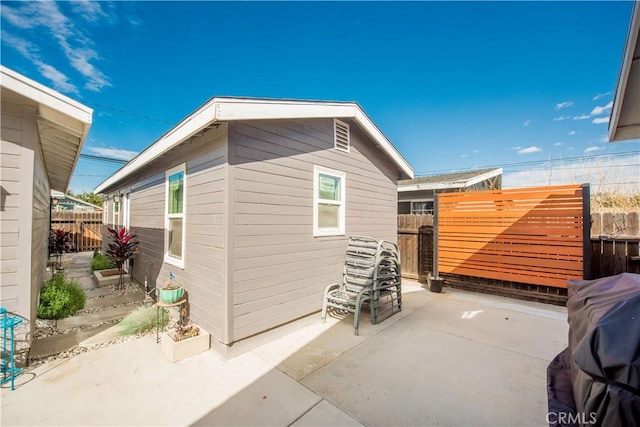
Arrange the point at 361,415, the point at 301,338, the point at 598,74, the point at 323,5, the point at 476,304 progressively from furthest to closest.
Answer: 1. the point at 598,74
2. the point at 323,5
3. the point at 476,304
4. the point at 301,338
5. the point at 361,415

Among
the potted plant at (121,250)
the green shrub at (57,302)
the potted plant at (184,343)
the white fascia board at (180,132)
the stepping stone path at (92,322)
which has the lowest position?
the stepping stone path at (92,322)

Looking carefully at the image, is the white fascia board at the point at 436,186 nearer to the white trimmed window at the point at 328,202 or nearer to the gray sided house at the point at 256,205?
the gray sided house at the point at 256,205

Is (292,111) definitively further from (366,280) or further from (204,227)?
(366,280)

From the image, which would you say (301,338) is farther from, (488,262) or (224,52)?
(224,52)

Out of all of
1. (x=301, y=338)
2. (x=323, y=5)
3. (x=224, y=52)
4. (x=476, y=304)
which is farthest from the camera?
(x=224, y=52)

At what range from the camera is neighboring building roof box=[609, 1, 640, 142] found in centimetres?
230

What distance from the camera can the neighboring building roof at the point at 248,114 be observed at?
2.79m

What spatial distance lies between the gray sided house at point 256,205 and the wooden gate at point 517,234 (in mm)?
2212

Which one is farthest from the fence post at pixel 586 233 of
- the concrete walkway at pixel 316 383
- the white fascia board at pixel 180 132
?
the white fascia board at pixel 180 132

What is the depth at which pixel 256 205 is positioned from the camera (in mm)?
3258

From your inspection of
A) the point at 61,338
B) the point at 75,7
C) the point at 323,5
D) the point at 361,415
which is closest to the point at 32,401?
the point at 61,338

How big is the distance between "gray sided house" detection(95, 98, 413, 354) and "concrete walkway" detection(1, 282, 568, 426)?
569 millimetres

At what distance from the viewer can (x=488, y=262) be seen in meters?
5.57

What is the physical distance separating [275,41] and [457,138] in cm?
1098
